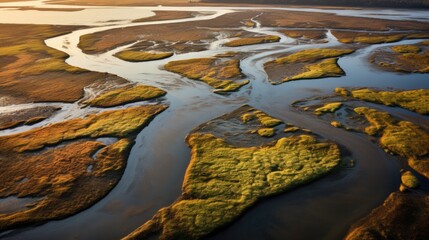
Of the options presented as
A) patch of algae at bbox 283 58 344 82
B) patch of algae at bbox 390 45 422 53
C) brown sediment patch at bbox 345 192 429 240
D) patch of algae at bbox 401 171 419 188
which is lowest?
brown sediment patch at bbox 345 192 429 240

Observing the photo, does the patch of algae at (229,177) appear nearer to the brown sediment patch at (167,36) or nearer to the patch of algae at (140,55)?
the patch of algae at (140,55)

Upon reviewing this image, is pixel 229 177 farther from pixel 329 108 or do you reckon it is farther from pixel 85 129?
pixel 329 108

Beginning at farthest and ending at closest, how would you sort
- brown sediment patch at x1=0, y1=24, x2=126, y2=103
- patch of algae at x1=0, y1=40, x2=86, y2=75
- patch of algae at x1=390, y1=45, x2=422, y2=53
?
patch of algae at x1=390, y1=45, x2=422, y2=53, patch of algae at x1=0, y1=40, x2=86, y2=75, brown sediment patch at x1=0, y1=24, x2=126, y2=103

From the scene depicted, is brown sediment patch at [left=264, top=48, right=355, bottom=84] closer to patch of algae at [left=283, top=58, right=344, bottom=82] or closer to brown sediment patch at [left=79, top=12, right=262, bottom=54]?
patch of algae at [left=283, top=58, right=344, bottom=82]

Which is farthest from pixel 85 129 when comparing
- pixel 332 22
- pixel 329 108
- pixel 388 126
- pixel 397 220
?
pixel 332 22

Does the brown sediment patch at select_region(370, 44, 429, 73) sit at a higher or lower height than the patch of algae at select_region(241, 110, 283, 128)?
higher

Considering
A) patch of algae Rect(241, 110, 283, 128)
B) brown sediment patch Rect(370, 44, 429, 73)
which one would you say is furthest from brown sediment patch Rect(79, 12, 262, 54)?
patch of algae Rect(241, 110, 283, 128)

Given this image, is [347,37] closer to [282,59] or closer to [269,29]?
[269,29]
